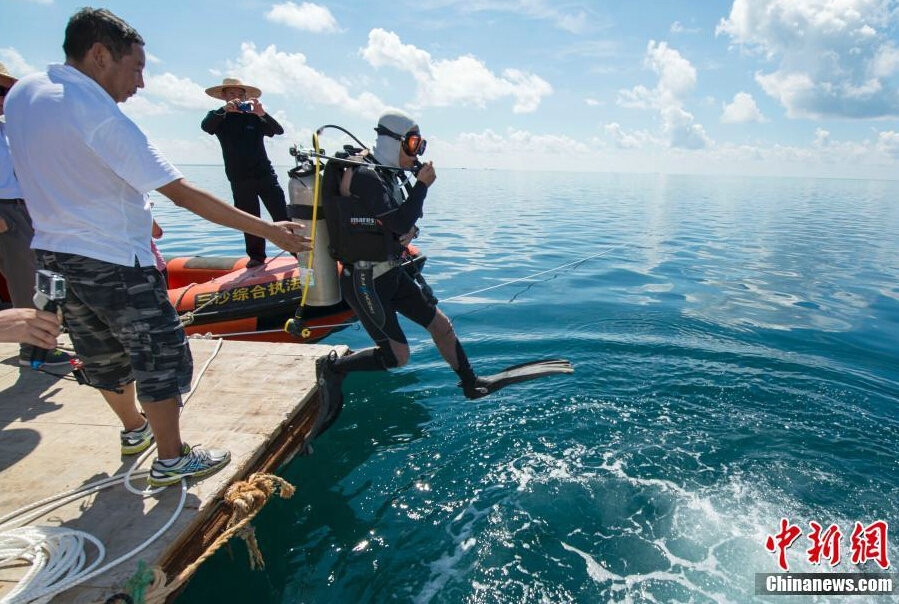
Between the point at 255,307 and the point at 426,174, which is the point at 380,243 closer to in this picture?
the point at 426,174

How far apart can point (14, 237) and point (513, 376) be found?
4.54 m

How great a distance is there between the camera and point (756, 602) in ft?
8.50

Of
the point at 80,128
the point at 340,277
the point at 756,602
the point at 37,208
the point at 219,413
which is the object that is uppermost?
the point at 80,128

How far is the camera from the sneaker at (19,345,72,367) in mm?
3811

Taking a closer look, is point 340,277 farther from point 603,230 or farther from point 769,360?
point 603,230

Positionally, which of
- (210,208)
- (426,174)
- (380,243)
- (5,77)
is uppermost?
(5,77)

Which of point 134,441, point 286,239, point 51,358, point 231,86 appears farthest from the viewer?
point 231,86

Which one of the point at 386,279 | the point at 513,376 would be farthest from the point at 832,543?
the point at 386,279

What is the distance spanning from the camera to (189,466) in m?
2.52

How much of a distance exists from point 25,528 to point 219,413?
1262mm

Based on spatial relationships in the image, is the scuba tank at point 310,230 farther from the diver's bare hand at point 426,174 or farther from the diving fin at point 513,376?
the diving fin at point 513,376

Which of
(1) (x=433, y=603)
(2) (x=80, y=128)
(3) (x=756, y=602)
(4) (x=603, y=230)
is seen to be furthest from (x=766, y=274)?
(2) (x=80, y=128)

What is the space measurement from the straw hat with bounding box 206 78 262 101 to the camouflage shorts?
4.77 meters

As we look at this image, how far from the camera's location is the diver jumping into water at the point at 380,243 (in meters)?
3.49
